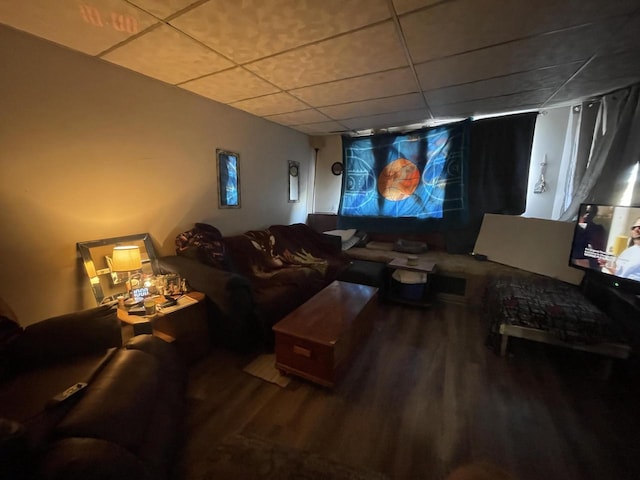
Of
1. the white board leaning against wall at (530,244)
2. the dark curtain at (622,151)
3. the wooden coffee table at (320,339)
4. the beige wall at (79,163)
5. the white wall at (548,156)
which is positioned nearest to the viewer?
the beige wall at (79,163)

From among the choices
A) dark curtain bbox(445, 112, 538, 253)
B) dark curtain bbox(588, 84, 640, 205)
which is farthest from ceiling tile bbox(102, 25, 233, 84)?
dark curtain bbox(588, 84, 640, 205)

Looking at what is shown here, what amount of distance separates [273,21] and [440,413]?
93.2 inches

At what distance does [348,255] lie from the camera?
342cm

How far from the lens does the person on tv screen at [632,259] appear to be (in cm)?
171

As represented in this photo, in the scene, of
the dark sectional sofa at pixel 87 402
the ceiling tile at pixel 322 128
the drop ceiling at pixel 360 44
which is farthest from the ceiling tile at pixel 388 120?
the dark sectional sofa at pixel 87 402

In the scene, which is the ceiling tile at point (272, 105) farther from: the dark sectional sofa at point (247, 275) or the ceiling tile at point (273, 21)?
the dark sectional sofa at point (247, 275)

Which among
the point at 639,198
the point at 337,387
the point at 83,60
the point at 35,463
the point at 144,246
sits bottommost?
the point at 337,387

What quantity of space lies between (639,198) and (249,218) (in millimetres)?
3579

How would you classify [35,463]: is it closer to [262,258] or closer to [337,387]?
[337,387]

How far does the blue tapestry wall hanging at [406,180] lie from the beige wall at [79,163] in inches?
85.3

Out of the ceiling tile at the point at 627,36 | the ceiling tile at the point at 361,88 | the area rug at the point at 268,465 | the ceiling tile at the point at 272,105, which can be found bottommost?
the area rug at the point at 268,465

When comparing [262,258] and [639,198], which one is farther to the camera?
[262,258]

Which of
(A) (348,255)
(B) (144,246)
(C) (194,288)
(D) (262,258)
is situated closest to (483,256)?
(A) (348,255)

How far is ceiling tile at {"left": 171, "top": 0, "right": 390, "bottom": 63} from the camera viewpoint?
3.85ft
